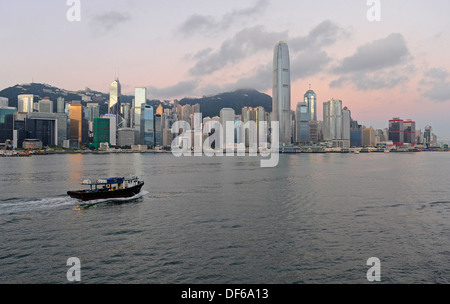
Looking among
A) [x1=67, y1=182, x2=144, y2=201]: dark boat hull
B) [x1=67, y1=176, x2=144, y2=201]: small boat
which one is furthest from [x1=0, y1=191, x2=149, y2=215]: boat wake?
[x1=67, y1=176, x2=144, y2=201]: small boat

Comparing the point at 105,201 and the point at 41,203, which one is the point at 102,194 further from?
the point at 41,203

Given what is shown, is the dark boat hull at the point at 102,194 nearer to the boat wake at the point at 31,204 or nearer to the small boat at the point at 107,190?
the small boat at the point at 107,190

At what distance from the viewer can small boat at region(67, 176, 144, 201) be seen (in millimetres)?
53375

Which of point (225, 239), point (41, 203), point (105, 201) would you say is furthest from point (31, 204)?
point (225, 239)

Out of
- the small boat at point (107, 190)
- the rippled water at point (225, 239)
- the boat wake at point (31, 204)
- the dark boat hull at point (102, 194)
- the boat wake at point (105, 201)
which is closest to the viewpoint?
the rippled water at point (225, 239)

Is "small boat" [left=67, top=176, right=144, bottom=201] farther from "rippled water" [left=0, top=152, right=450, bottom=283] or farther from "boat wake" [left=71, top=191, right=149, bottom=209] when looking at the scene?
"rippled water" [left=0, top=152, right=450, bottom=283]

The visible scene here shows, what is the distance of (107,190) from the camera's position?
56.3m

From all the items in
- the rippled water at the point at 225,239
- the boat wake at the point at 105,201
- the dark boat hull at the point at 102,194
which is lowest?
the rippled water at the point at 225,239

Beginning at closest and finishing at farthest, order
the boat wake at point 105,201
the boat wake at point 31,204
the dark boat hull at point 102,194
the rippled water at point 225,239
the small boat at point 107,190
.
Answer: the rippled water at point 225,239
the boat wake at point 31,204
the boat wake at point 105,201
the dark boat hull at point 102,194
the small boat at point 107,190

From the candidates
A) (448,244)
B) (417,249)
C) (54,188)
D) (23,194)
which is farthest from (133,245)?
(54,188)

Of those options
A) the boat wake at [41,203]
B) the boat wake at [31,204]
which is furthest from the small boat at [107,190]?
the boat wake at [31,204]

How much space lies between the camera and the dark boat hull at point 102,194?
53125 mm

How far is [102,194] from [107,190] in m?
1.15

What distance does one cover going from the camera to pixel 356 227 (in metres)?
39.0
